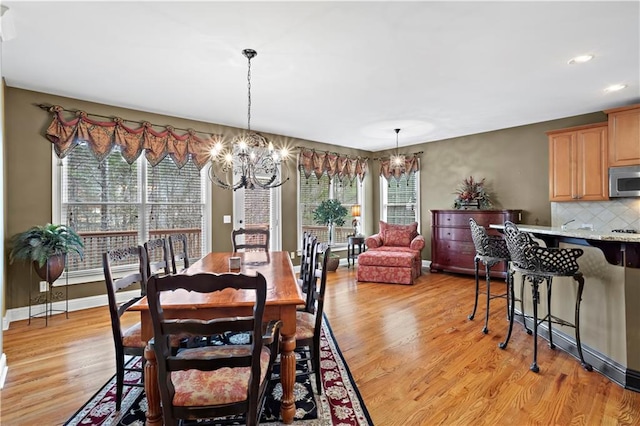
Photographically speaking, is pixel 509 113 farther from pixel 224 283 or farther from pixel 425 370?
pixel 224 283

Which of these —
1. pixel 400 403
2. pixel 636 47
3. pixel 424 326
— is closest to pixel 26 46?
pixel 400 403

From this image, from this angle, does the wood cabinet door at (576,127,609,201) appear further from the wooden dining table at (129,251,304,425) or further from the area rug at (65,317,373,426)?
the wooden dining table at (129,251,304,425)

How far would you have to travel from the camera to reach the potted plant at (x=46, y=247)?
3375mm

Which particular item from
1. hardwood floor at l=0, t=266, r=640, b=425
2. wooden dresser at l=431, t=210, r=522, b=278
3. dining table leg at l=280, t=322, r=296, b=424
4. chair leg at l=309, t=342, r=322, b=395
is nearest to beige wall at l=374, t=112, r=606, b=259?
wooden dresser at l=431, t=210, r=522, b=278

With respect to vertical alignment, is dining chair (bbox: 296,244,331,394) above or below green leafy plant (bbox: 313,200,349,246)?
below

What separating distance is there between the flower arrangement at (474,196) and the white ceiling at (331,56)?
151 cm

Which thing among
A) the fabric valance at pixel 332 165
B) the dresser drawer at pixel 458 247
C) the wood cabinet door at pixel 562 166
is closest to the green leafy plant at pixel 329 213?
the fabric valance at pixel 332 165

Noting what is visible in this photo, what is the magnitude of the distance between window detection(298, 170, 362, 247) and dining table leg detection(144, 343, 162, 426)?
4.62 m

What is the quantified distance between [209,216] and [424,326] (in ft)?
11.6

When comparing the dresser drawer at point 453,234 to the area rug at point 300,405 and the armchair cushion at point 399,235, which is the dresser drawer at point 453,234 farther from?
the area rug at point 300,405

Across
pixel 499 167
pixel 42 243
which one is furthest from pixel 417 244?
pixel 42 243

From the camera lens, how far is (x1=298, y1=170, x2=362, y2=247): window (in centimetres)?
636

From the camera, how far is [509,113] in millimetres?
4723

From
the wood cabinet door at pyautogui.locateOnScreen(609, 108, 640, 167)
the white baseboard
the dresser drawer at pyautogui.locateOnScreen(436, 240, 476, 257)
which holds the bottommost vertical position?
the white baseboard
